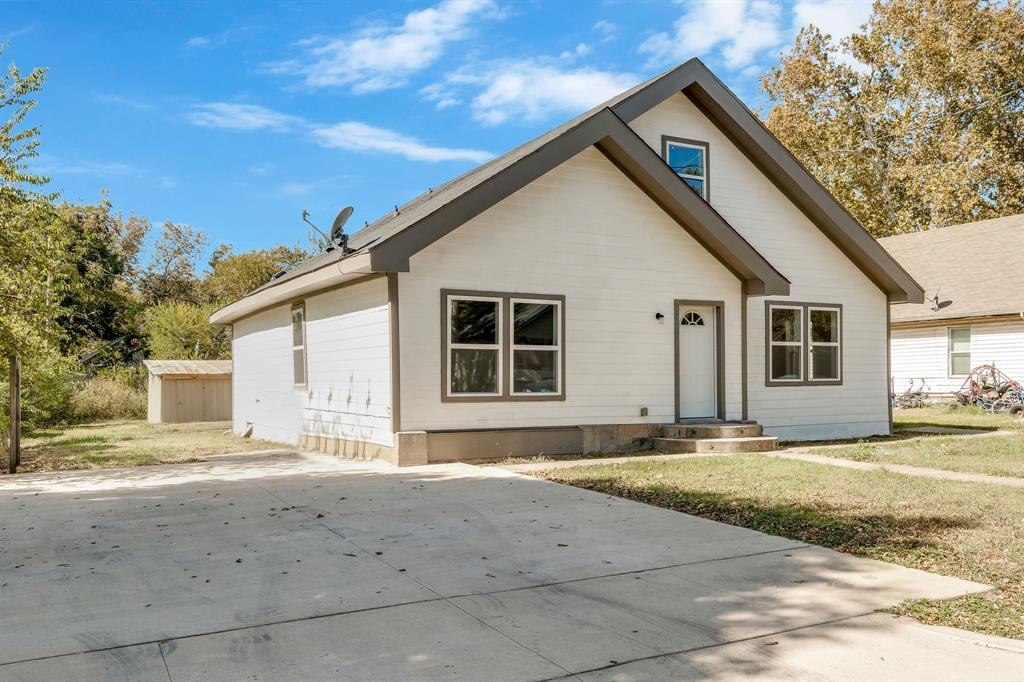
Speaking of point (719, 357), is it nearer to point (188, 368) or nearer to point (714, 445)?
point (714, 445)

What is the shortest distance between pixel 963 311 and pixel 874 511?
18.3 m

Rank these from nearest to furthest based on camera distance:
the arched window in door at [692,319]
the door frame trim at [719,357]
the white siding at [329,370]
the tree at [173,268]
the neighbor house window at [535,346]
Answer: the white siding at [329,370]
the neighbor house window at [535,346]
the arched window in door at [692,319]
the door frame trim at [719,357]
the tree at [173,268]

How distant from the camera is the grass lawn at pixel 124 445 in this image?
41.1 ft

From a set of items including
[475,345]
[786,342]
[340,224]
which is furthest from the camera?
[786,342]

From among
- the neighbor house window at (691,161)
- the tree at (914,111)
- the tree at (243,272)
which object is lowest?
the neighbor house window at (691,161)

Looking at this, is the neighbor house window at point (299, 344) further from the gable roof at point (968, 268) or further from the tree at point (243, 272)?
the tree at point (243, 272)

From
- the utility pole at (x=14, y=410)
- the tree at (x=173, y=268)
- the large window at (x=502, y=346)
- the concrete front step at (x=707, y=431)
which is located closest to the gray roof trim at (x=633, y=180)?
the large window at (x=502, y=346)

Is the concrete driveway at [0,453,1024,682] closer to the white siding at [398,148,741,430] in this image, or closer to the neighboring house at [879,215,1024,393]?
the white siding at [398,148,741,430]

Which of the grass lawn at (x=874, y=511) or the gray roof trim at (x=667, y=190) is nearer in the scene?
the grass lawn at (x=874, y=511)

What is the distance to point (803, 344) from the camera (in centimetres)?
1496

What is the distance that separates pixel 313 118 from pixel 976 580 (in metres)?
35.7

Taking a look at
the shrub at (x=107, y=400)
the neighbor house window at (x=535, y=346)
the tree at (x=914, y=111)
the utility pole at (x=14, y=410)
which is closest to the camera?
the utility pole at (x=14, y=410)

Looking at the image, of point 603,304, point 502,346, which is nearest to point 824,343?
point 603,304

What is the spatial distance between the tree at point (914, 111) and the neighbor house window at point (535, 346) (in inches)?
978
